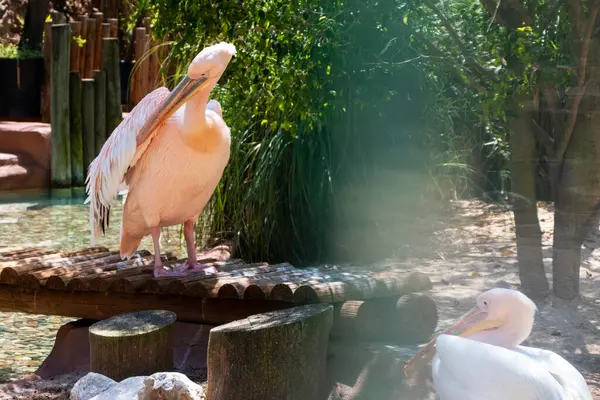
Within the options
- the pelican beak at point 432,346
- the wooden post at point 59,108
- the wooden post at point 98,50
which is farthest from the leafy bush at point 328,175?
the wooden post at point 98,50

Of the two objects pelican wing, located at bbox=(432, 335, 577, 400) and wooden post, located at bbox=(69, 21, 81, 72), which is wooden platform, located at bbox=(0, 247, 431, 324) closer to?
pelican wing, located at bbox=(432, 335, 577, 400)

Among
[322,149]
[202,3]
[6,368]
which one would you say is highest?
[202,3]

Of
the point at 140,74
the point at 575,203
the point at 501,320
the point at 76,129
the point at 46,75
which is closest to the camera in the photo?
the point at 501,320

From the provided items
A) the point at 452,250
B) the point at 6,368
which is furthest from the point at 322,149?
the point at 6,368

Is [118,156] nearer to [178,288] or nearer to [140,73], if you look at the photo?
[178,288]

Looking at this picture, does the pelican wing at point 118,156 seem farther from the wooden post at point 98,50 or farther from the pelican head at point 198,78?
the wooden post at point 98,50

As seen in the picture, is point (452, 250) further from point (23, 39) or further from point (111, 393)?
point (23, 39)

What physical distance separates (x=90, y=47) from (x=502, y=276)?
30.1 feet

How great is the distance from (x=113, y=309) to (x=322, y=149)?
2.10 m

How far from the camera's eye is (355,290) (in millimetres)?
4066

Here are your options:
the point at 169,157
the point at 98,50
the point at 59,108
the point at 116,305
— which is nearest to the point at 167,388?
the point at 116,305

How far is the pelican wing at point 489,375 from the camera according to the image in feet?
9.20

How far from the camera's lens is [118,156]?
443cm

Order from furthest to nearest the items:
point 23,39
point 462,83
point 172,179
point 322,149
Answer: point 23,39, point 322,149, point 462,83, point 172,179
